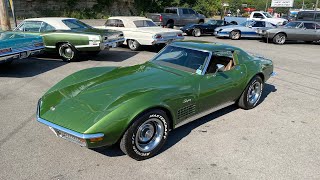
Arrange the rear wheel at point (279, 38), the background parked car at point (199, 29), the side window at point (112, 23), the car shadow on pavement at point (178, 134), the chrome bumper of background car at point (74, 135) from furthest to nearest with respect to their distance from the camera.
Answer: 1. the background parked car at point (199, 29)
2. the rear wheel at point (279, 38)
3. the side window at point (112, 23)
4. the car shadow on pavement at point (178, 134)
5. the chrome bumper of background car at point (74, 135)

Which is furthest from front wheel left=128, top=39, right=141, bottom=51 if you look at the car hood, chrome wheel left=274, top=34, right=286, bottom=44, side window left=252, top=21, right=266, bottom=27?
side window left=252, top=21, right=266, bottom=27

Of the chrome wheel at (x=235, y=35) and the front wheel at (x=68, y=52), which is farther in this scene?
the chrome wheel at (x=235, y=35)

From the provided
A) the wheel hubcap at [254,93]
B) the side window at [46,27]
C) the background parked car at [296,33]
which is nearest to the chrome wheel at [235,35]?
the background parked car at [296,33]

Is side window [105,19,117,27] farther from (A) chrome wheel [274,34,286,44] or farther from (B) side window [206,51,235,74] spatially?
(A) chrome wheel [274,34,286,44]

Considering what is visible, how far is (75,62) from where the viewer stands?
927cm

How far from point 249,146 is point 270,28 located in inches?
574

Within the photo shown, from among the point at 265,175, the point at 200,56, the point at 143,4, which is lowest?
the point at 265,175

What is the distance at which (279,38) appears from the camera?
51.9ft

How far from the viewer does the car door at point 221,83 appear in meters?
4.05

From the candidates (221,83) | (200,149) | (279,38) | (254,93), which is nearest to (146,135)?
(200,149)

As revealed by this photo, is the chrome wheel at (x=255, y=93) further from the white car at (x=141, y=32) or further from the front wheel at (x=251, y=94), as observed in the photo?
the white car at (x=141, y=32)

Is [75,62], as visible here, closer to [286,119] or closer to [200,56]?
[200,56]

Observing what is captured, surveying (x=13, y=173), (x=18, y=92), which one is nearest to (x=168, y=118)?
(x=13, y=173)

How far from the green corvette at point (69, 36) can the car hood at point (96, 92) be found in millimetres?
4413
